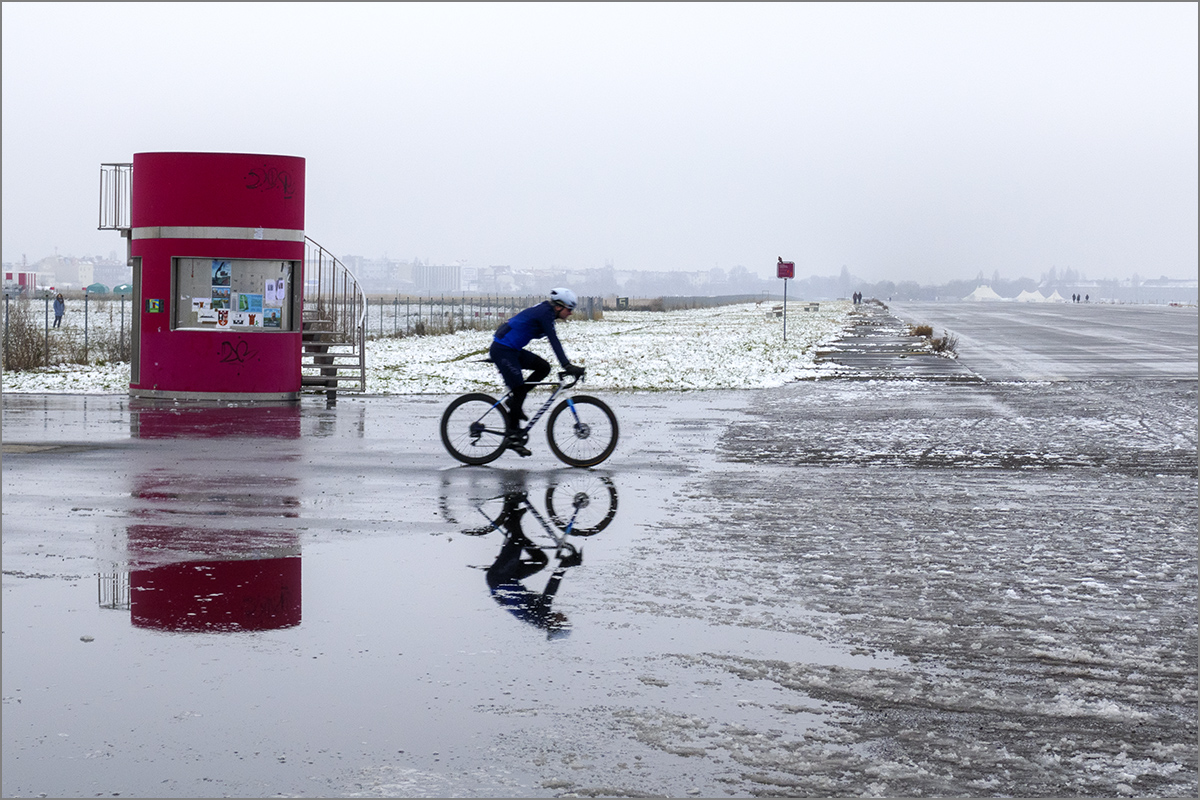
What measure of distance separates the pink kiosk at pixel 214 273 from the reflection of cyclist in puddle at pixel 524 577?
12.3m

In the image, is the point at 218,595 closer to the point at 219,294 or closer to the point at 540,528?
the point at 540,528

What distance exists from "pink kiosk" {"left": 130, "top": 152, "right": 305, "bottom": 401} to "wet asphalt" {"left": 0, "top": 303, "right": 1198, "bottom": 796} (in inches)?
271

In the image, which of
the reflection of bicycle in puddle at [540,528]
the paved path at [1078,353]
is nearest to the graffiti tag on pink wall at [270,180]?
the reflection of bicycle in puddle at [540,528]

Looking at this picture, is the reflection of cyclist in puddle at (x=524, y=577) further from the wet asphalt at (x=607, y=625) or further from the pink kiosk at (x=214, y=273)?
the pink kiosk at (x=214, y=273)

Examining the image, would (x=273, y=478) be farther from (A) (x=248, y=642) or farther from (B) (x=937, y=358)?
(B) (x=937, y=358)

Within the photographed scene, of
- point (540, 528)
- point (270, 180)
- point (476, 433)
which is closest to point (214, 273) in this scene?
point (270, 180)

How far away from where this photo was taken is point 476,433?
46.2 feet

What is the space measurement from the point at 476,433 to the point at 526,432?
1.73 ft

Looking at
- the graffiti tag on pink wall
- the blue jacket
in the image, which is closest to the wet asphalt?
the blue jacket

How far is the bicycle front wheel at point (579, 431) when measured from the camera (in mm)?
14078

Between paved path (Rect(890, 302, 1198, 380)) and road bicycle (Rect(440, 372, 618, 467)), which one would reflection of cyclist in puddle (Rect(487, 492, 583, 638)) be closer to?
road bicycle (Rect(440, 372, 618, 467))

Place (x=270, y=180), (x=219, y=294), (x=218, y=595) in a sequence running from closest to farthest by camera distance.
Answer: (x=218, y=595) < (x=270, y=180) < (x=219, y=294)

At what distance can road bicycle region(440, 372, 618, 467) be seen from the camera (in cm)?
1409

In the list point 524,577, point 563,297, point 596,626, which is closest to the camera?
point 596,626
